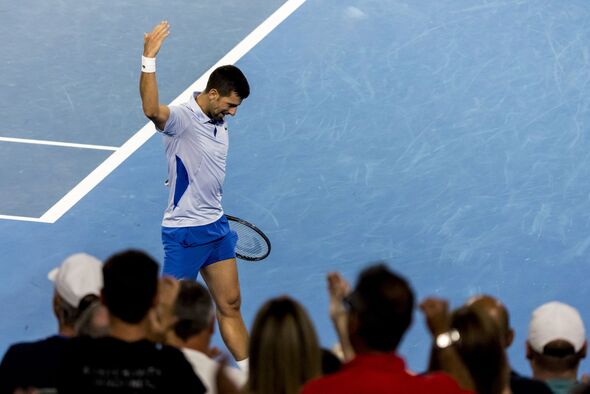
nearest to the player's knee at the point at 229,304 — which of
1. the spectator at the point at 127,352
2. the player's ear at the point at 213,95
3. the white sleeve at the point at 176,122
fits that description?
the white sleeve at the point at 176,122

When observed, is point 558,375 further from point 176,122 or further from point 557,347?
point 176,122

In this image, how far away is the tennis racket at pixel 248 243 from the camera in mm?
10180

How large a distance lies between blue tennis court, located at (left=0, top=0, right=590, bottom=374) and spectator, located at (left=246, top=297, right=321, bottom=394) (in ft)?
16.0

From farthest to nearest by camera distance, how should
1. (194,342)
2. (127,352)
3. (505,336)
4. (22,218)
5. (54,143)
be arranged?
(54,143) → (22,218) → (505,336) → (194,342) → (127,352)

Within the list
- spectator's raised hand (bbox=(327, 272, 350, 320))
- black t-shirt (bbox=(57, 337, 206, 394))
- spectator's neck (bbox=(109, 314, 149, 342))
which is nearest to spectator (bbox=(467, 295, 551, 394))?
spectator's raised hand (bbox=(327, 272, 350, 320))

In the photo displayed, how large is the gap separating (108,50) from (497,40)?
16.2ft

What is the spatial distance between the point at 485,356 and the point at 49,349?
2.05 metres

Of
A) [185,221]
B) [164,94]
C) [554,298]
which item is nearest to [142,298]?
[185,221]

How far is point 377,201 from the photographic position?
12.5 metres

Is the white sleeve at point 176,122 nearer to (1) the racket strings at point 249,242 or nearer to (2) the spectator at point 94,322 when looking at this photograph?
(1) the racket strings at point 249,242

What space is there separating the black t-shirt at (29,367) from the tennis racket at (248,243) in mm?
4317

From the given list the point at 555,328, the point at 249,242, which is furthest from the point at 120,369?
the point at 249,242

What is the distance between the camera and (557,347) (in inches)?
247

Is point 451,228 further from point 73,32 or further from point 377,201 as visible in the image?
point 73,32
